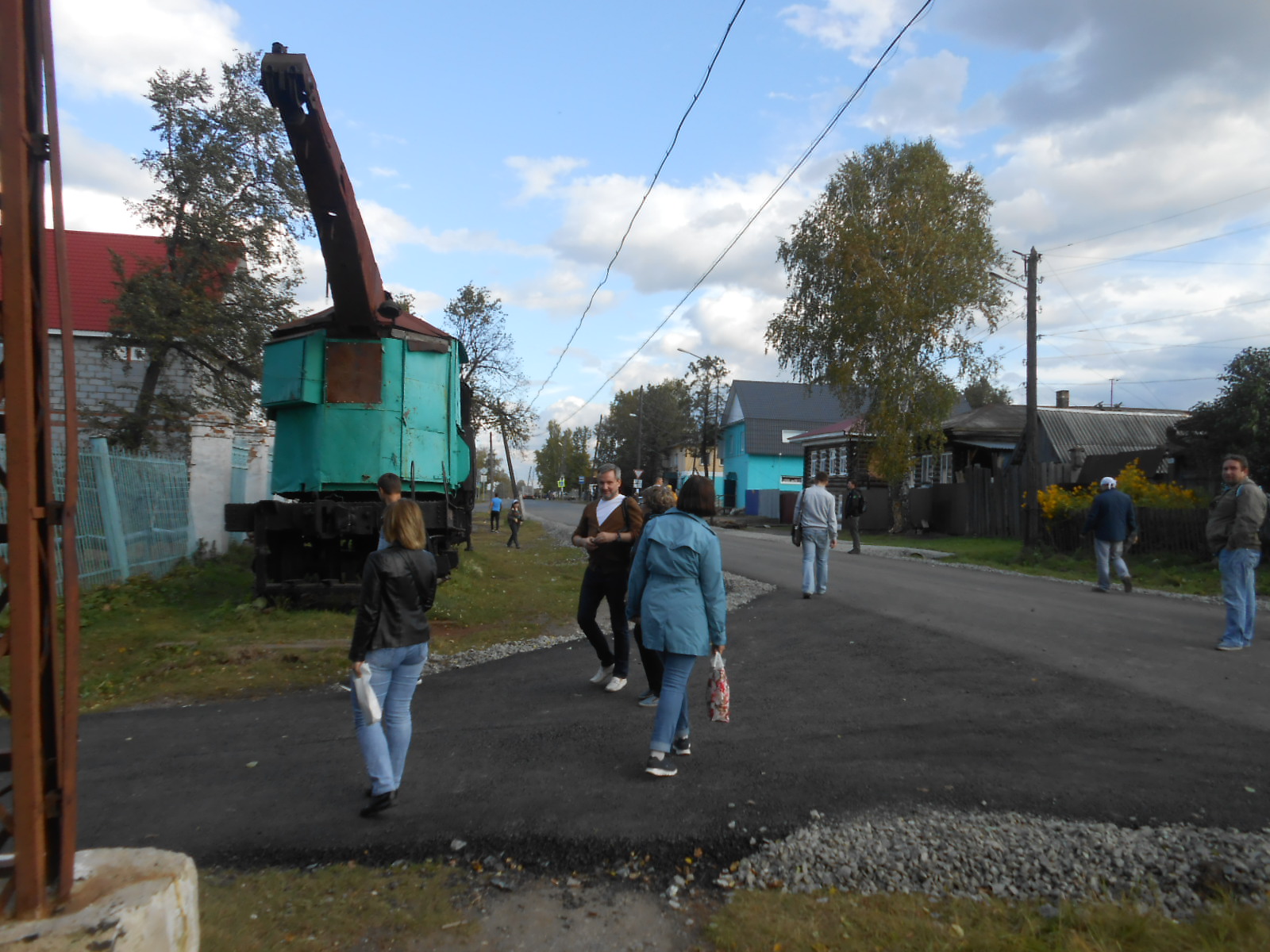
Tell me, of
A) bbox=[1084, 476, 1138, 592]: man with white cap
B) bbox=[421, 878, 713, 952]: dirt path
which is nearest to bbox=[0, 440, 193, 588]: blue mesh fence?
bbox=[421, 878, 713, 952]: dirt path

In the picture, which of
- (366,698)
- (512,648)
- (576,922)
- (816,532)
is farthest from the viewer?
(816,532)

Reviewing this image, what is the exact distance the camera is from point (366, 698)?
15.3ft

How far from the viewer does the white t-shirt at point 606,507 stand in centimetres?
727

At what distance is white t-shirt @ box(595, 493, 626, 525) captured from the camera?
23.9 feet

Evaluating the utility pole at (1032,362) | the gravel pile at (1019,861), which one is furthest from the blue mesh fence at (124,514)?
the utility pole at (1032,362)

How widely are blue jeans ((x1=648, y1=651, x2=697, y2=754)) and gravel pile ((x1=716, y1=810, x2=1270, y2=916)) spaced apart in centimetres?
105

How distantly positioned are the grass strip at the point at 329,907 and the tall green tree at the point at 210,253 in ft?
51.3

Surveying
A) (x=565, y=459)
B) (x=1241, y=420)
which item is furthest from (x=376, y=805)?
(x=565, y=459)

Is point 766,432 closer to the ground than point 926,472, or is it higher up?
higher up

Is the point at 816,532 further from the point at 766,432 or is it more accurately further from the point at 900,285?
the point at 766,432

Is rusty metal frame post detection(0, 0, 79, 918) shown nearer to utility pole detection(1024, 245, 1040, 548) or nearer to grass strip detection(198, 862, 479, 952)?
grass strip detection(198, 862, 479, 952)

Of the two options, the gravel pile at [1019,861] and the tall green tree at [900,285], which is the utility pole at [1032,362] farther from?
the gravel pile at [1019,861]

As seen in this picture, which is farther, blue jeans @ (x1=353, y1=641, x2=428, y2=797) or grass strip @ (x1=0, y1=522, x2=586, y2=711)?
grass strip @ (x1=0, y1=522, x2=586, y2=711)

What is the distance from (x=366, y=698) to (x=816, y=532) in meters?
8.04
